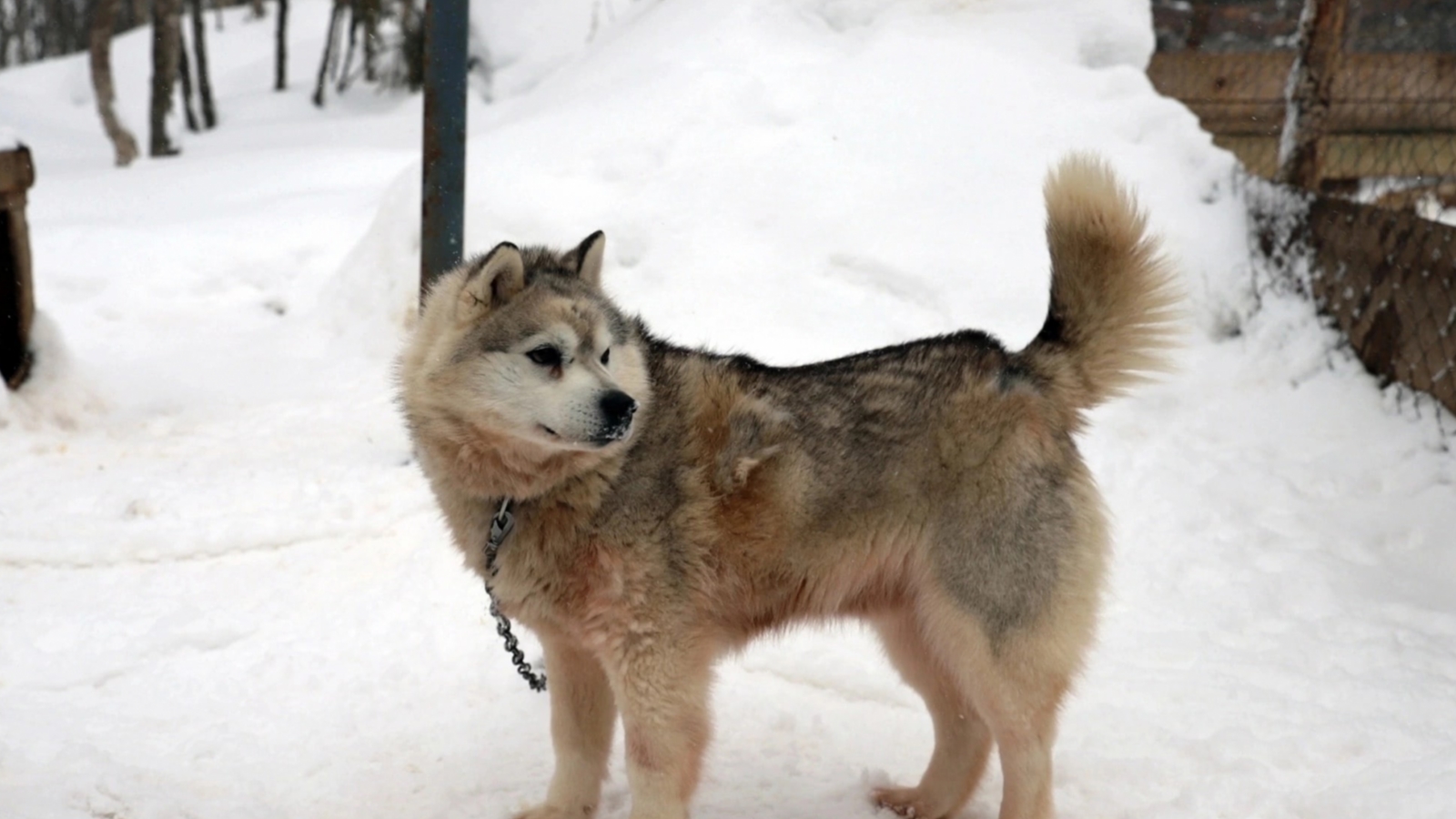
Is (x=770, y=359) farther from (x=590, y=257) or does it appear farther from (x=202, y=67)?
(x=202, y=67)

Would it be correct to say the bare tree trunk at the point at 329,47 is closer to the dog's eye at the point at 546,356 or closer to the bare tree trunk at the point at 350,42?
the bare tree trunk at the point at 350,42

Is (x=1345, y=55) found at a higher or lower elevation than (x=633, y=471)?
higher

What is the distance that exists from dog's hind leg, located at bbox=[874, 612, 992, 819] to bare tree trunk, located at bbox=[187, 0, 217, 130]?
17370mm

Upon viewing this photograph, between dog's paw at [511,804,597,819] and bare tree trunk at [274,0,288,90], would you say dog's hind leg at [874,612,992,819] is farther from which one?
bare tree trunk at [274,0,288,90]

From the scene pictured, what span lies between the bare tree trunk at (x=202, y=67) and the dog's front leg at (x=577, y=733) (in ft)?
56.0

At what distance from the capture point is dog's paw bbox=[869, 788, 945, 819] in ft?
11.6

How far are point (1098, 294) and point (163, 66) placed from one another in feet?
45.4

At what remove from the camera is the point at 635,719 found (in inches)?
121

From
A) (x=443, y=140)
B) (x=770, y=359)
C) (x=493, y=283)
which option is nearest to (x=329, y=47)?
Result: (x=443, y=140)

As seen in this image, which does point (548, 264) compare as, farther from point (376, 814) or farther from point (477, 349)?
point (376, 814)

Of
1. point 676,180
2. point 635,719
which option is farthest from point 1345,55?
point 635,719

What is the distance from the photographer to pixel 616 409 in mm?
2934

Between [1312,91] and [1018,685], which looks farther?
[1312,91]

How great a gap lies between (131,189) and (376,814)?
387 inches
